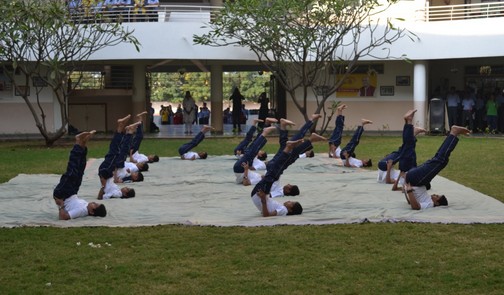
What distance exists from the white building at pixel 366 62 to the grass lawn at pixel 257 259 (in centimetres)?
1650

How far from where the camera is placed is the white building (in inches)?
944

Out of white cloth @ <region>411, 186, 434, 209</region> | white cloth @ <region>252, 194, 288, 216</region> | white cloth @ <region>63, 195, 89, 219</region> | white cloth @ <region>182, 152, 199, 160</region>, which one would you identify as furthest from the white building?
white cloth @ <region>252, 194, 288, 216</region>

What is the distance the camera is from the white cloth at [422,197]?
30.3 ft

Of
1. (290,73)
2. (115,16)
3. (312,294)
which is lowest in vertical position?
(312,294)

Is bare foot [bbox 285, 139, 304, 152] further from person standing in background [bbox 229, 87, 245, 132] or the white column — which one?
person standing in background [bbox 229, 87, 245, 132]

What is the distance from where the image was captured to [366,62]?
26406 millimetres

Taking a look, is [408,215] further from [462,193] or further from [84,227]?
[84,227]

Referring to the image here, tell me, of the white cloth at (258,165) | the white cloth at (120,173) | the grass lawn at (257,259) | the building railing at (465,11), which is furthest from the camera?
the building railing at (465,11)

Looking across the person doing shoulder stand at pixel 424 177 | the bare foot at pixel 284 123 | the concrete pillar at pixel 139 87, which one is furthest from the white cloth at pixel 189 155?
the concrete pillar at pixel 139 87

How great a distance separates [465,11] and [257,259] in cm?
2110

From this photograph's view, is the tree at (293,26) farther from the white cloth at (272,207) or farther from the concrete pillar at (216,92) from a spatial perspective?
the white cloth at (272,207)

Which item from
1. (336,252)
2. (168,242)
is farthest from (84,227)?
(336,252)

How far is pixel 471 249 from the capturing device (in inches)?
278

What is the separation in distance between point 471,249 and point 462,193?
3.55m
